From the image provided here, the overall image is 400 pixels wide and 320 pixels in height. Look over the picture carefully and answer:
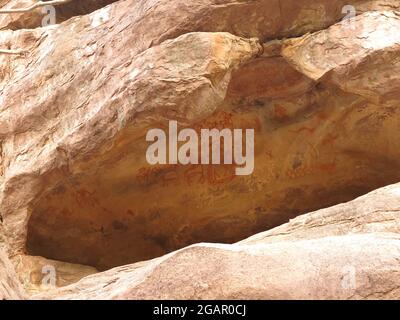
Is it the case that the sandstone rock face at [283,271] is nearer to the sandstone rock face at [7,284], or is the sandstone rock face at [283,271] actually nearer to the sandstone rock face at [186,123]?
the sandstone rock face at [186,123]

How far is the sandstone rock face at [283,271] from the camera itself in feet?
16.6

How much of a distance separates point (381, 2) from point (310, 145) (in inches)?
65.7

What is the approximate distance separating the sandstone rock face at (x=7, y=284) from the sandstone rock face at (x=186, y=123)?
0.45 meters

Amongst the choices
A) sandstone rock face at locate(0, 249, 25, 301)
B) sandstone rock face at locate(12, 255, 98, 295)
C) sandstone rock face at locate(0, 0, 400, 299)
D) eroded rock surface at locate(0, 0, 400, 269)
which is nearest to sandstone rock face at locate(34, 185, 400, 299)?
sandstone rock face at locate(0, 0, 400, 299)

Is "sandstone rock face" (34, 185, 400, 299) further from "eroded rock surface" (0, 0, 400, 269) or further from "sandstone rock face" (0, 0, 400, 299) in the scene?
"eroded rock surface" (0, 0, 400, 269)

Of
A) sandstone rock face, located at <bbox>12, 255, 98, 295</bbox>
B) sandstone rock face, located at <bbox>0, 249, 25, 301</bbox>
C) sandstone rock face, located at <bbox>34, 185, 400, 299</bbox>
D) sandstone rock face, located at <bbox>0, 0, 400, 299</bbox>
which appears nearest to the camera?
sandstone rock face, located at <bbox>34, 185, 400, 299</bbox>

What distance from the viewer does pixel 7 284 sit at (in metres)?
6.27

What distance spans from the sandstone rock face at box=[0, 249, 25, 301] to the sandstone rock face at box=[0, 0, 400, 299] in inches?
17.8

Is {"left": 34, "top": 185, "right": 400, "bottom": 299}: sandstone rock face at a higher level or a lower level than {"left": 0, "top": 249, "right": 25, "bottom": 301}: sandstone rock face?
higher

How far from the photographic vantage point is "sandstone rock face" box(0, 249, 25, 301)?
19.6ft

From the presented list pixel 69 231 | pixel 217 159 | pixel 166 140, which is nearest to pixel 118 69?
pixel 166 140

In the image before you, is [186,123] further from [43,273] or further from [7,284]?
[7,284]
